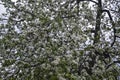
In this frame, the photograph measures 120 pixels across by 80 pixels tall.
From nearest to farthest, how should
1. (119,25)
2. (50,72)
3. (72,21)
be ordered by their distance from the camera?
1. (50,72)
2. (72,21)
3. (119,25)

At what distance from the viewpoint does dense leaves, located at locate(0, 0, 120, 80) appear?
10969 mm

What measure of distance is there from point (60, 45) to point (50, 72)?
1992 millimetres

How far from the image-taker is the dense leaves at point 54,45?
11.0 metres

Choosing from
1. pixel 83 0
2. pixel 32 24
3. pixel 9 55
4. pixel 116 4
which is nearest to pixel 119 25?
pixel 116 4

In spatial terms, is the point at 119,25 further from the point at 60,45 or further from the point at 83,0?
the point at 60,45

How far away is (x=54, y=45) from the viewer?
11.7 m

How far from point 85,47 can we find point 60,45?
38.2 inches

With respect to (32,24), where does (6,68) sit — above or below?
below

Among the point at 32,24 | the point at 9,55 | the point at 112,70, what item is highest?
the point at 32,24

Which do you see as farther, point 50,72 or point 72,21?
point 72,21

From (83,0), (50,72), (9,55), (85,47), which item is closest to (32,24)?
(9,55)

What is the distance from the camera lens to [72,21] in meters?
14.1

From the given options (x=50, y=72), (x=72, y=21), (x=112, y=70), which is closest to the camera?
(x=50, y=72)

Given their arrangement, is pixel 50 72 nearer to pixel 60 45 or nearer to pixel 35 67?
pixel 35 67
